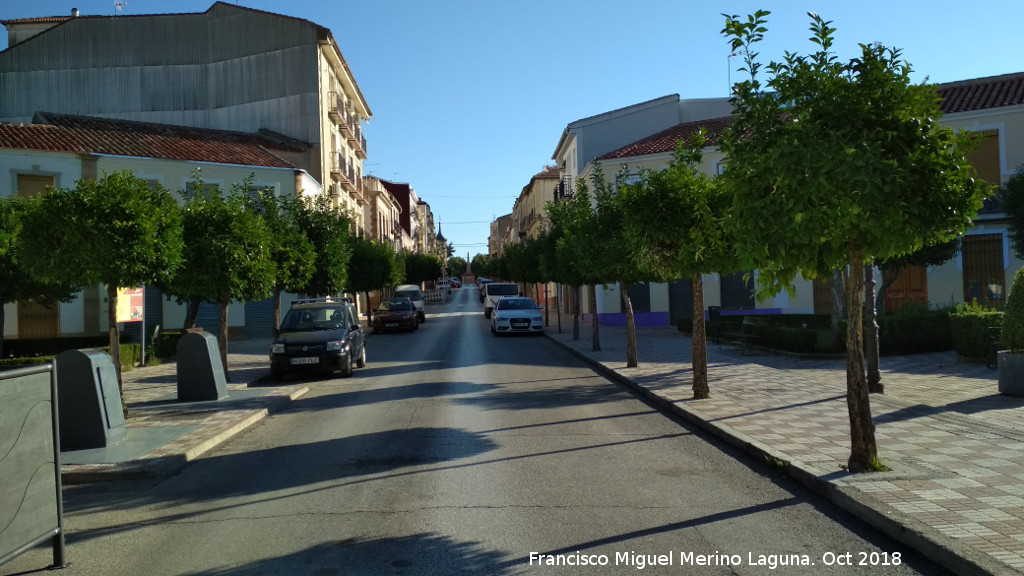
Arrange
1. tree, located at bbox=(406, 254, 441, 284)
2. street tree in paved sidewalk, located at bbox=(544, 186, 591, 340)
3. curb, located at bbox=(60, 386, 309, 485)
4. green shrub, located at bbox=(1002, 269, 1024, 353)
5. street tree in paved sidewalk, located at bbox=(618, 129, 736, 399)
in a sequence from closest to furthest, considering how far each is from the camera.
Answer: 1. curb, located at bbox=(60, 386, 309, 485)
2. green shrub, located at bbox=(1002, 269, 1024, 353)
3. street tree in paved sidewalk, located at bbox=(618, 129, 736, 399)
4. street tree in paved sidewalk, located at bbox=(544, 186, 591, 340)
5. tree, located at bbox=(406, 254, 441, 284)

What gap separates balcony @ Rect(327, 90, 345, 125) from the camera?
3822 centimetres

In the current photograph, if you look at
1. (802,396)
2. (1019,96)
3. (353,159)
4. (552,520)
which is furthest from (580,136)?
(552,520)

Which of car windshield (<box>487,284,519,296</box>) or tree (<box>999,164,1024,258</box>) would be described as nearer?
tree (<box>999,164,1024,258</box>)

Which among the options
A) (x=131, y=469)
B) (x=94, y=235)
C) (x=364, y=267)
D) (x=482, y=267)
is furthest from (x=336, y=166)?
(x=482, y=267)

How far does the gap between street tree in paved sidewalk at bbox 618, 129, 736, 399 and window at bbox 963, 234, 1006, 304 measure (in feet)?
63.8

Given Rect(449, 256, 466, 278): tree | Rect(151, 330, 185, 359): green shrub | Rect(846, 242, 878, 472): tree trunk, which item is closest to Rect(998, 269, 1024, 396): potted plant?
Rect(846, 242, 878, 472): tree trunk

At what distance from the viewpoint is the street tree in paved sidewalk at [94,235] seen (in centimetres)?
977

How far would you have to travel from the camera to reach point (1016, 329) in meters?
10.3

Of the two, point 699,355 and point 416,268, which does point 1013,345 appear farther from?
point 416,268

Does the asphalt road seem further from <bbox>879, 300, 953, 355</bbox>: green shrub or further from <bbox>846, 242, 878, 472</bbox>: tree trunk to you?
<bbox>879, 300, 953, 355</bbox>: green shrub

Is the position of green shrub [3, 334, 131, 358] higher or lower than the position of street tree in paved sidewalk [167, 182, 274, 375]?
lower

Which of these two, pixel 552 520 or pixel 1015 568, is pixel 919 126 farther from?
pixel 552 520

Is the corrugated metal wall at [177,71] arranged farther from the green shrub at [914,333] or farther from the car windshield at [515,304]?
the green shrub at [914,333]

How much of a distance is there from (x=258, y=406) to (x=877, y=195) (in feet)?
30.6
